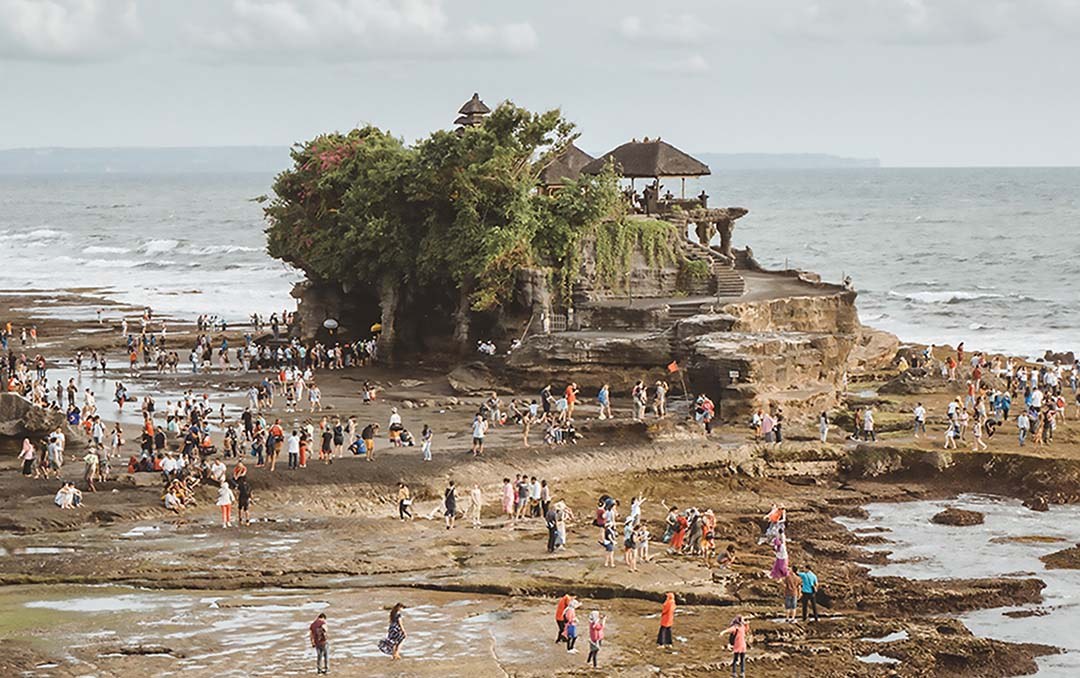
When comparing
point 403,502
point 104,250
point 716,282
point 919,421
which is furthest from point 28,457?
point 104,250

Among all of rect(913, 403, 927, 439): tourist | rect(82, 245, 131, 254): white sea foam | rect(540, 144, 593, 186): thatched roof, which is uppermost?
rect(540, 144, 593, 186): thatched roof

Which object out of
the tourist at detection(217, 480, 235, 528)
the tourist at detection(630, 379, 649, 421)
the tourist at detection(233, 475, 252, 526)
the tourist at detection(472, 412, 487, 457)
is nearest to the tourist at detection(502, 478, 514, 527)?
A: the tourist at detection(472, 412, 487, 457)

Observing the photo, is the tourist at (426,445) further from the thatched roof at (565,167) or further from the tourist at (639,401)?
the thatched roof at (565,167)

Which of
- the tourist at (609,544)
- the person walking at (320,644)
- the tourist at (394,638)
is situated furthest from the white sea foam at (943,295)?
the person walking at (320,644)

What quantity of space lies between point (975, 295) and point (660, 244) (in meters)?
40.1

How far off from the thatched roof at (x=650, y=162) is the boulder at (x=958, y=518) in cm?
1878

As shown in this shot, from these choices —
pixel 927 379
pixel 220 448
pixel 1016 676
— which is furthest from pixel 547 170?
pixel 1016 676

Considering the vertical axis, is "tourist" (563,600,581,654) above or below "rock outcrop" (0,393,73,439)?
below

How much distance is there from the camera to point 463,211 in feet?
146

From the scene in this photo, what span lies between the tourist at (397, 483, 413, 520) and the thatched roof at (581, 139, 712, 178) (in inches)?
770

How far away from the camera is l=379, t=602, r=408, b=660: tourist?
880 inches

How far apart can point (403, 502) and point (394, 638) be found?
8.10 metres

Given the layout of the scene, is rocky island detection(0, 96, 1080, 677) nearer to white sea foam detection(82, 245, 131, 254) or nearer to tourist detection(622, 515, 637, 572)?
tourist detection(622, 515, 637, 572)

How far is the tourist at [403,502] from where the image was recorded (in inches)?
1194
